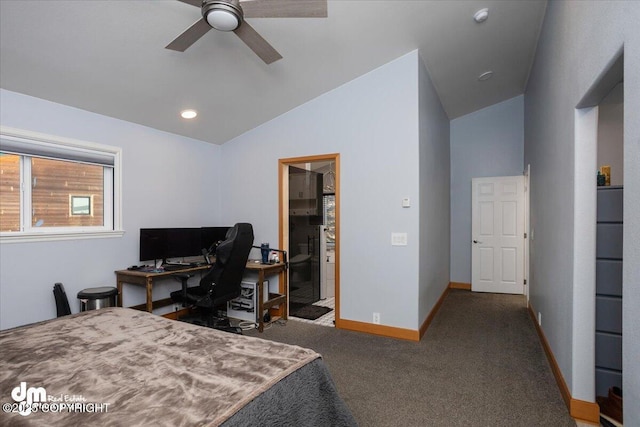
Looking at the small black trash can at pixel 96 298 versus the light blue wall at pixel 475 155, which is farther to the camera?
the light blue wall at pixel 475 155

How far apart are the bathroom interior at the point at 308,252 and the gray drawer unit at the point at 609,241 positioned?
2.84 m

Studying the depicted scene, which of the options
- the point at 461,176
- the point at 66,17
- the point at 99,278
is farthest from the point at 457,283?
the point at 66,17

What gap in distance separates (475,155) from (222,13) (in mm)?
5355

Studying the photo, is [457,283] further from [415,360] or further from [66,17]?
[66,17]

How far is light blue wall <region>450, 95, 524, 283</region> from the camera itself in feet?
19.0

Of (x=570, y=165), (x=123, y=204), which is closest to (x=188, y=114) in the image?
(x=123, y=204)

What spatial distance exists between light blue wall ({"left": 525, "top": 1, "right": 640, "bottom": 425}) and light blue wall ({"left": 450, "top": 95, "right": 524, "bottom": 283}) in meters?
1.71

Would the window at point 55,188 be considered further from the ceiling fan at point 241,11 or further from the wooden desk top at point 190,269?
the ceiling fan at point 241,11

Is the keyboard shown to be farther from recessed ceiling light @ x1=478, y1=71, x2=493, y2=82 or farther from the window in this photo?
recessed ceiling light @ x1=478, y1=71, x2=493, y2=82

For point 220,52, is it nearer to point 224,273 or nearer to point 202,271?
point 224,273

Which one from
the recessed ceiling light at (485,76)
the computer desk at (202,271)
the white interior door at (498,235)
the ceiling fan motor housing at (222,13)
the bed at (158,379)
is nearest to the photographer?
the bed at (158,379)

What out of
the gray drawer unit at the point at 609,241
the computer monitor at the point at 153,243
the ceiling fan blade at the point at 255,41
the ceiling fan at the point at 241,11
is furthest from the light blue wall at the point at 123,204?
the gray drawer unit at the point at 609,241

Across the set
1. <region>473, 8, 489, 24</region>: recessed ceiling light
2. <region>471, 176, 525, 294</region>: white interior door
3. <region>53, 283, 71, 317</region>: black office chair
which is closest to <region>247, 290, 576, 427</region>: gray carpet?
<region>471, 176, 525, 294</region>: white interior door

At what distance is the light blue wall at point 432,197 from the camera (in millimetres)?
3754
